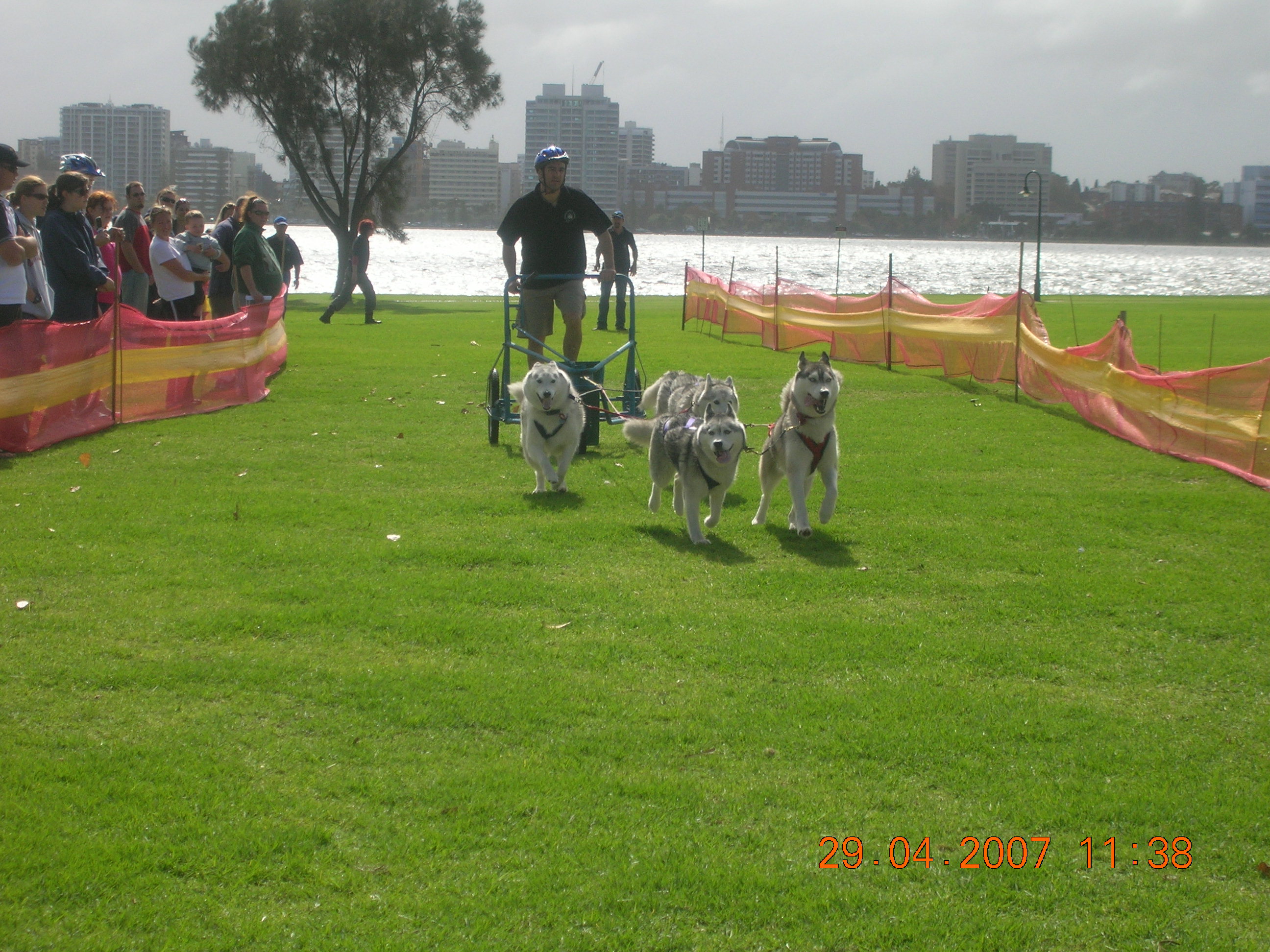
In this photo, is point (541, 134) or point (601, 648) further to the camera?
point (541, 134)

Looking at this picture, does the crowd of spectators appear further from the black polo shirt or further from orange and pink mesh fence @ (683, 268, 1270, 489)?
orange and pink mesh fence @ (683, 268, 1270, 489)

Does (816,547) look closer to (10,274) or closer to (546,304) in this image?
(546,304)

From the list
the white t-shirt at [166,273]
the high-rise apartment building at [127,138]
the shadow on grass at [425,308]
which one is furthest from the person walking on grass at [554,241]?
the high-rise apartment building at [127,138]

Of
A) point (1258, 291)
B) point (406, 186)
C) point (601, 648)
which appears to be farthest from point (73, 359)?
point (1258, 291)

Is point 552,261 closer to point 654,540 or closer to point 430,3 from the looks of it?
point 654,540

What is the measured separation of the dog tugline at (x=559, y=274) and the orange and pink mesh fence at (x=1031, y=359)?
5198 millimetres

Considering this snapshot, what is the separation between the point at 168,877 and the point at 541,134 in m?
201

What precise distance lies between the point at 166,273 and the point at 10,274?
4.75m

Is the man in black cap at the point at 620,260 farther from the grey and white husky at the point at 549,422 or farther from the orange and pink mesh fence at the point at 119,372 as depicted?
the grey and white husky at the point at 549,422

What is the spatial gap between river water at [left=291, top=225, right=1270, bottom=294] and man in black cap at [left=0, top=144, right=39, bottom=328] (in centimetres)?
2814

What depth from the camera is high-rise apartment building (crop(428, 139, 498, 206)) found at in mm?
184500

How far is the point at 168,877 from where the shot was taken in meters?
3.27

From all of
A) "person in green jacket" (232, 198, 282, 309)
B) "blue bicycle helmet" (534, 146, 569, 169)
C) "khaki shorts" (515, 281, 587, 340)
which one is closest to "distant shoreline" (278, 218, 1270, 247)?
"person in green jacket" (232, 198, 282, 309)

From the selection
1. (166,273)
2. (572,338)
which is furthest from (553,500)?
(166,273)
